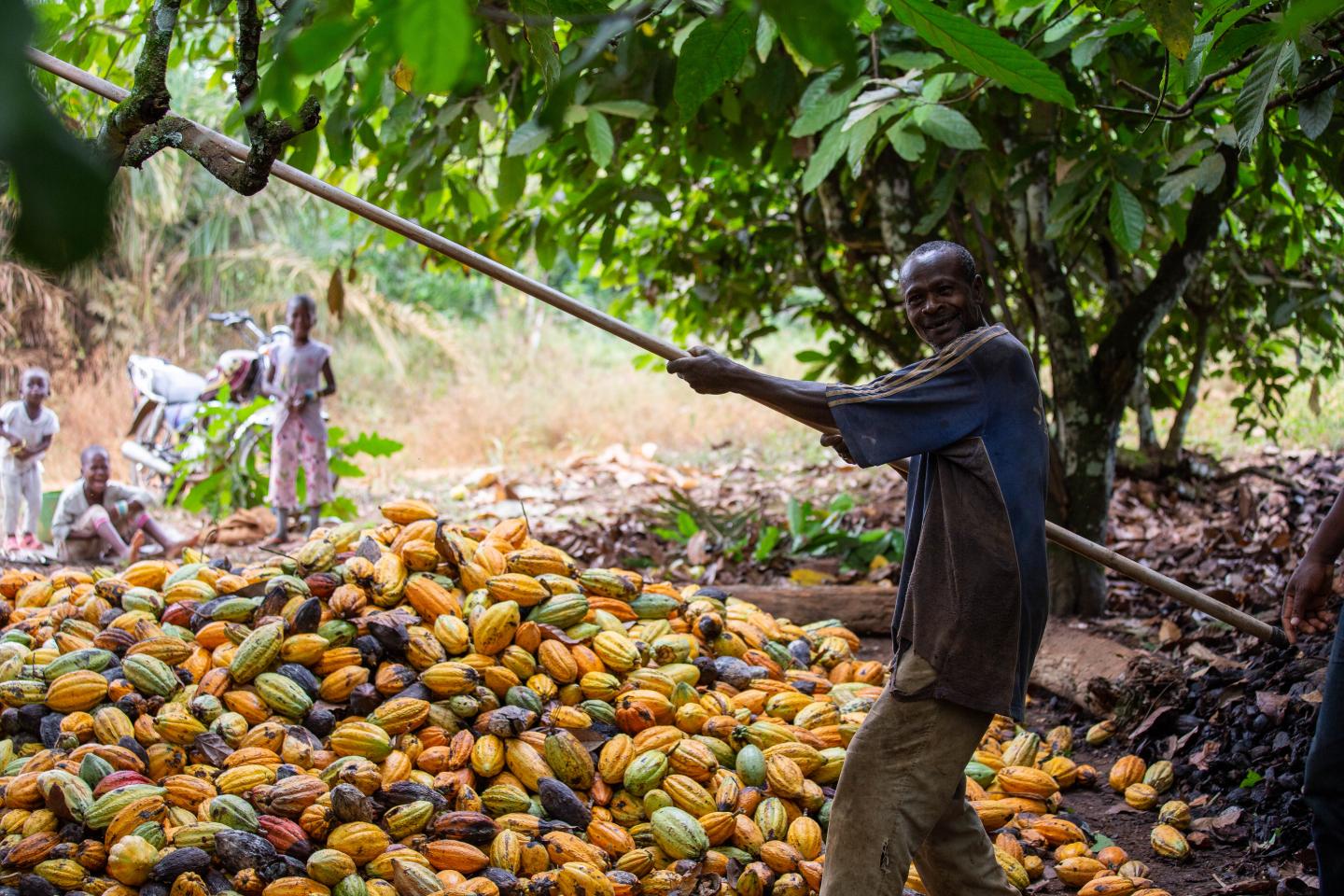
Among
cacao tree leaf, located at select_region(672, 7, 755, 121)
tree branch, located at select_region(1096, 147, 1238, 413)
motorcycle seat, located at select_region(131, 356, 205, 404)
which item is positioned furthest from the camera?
motorcycle seat, located at select_region(131, 356, 205, 404)

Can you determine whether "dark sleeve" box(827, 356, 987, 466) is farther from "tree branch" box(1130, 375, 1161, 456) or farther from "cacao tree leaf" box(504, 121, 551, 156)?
"tree branch" box(1130, 375, 1161, 456)

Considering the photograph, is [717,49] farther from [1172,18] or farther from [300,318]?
[300,318]

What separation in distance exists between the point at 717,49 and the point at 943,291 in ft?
2.79

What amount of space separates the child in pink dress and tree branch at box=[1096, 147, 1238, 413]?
4071mm

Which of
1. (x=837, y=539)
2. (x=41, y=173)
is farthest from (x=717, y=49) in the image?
(x=837, y=539)

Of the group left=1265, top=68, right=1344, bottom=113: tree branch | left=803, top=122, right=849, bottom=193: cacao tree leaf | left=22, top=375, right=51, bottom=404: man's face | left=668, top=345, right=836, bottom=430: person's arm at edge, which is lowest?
left=22, top=375, right=51, bottom=404: man's face

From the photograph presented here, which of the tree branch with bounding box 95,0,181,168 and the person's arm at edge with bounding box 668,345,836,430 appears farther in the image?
the person's arm at edge with bounding box 668,345,836,430

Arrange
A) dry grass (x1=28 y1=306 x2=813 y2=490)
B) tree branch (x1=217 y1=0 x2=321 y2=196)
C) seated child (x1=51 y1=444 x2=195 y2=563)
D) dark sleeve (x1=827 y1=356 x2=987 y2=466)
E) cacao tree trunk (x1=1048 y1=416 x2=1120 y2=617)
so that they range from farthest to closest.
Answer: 1. dry grass (x1=28 y1=306 x2=813 y2=490)
2. seated child (x1=51 y1=444 x2=195 y2=563)
3. cacao tree trunk (x1=1048 y1=416 x2=1120 y2=617)
4. dark sleeve (x1=827 y1=356 x2=987 y2=466)
5. tree branch (x1=217 y1=0 x2=321 y2=196)

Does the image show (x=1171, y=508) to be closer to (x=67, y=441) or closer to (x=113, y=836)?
(x=113, y=836)

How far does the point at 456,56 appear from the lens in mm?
505

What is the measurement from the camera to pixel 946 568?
1.80 meters

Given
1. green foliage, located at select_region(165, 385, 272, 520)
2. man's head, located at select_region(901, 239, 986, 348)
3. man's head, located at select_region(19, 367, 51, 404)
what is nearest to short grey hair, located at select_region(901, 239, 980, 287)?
man's head, located at select_region(901, 239, 986, 348)

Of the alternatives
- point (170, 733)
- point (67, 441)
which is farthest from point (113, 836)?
point (67, 441)

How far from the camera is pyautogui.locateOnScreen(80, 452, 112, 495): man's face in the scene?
5617 millimetres
